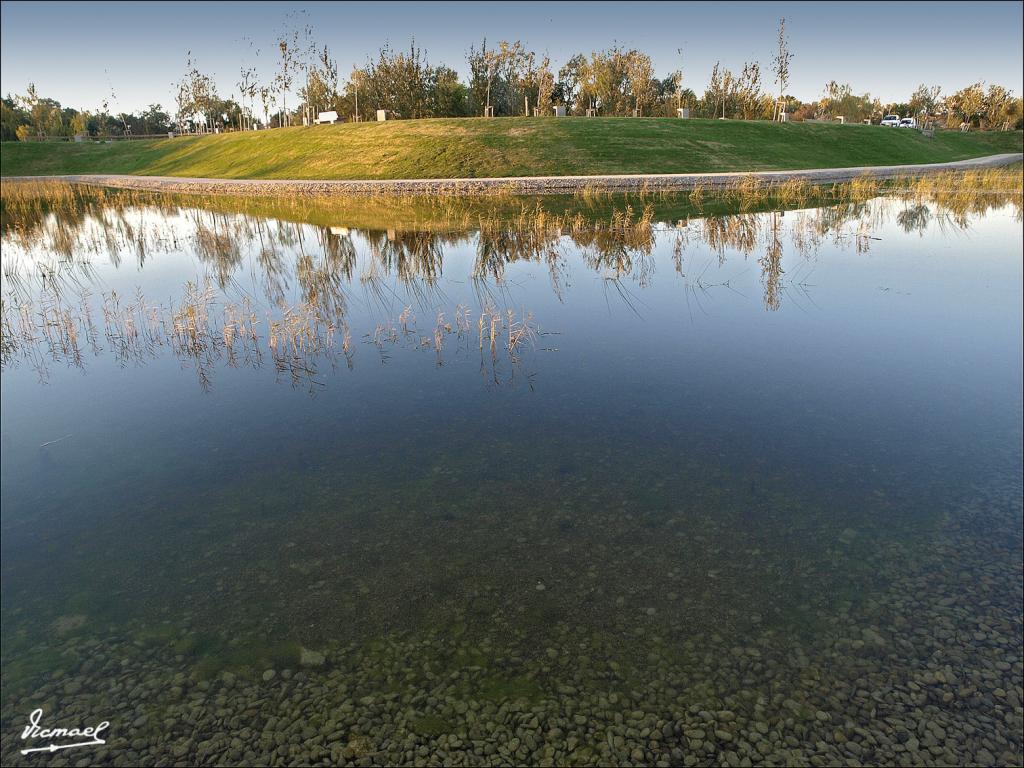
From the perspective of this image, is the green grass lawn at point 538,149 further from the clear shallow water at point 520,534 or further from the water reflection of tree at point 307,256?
the clear shallow water at point 520,534

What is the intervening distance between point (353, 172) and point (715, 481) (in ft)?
123

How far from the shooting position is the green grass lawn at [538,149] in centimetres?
3747

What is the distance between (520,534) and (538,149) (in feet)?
121

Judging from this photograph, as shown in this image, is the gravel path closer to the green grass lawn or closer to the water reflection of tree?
the green grass lawn

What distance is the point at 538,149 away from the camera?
38875 mm

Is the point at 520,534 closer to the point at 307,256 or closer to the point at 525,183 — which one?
the point at 307,256

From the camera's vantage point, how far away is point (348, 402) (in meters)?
8.46

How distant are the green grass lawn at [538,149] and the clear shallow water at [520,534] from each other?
27775mm

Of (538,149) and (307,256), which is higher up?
(538,149)

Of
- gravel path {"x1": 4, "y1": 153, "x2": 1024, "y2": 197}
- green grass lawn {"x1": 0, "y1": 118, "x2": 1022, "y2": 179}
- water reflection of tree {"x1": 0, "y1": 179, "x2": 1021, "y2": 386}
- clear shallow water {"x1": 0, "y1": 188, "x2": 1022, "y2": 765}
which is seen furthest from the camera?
green grass lawn {"x1": 0, "y1": 118, "x2": 1022, "y2": 179}

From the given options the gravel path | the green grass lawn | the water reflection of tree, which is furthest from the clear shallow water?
the green grass lawn

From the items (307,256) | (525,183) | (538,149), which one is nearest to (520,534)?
(307,256)

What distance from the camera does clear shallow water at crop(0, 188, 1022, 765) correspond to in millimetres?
3809

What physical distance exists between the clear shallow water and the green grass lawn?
2778 cm
